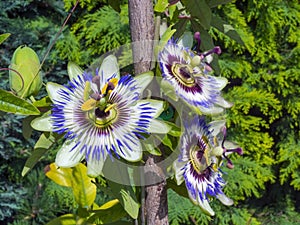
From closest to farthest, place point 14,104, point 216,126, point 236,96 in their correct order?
point 14,104, point 216,126, point 236,96

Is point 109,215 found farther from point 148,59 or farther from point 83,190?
point 148,59

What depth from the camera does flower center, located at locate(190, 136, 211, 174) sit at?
1.71 feet

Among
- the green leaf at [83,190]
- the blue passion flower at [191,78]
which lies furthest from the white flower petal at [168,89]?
the green leaf at [83,190]

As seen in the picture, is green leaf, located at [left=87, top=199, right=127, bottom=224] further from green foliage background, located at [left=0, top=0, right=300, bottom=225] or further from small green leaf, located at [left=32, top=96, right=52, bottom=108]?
green foliage background, located at [left=0, top=0, right=300, bottom=225]

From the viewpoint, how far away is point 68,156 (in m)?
0.47

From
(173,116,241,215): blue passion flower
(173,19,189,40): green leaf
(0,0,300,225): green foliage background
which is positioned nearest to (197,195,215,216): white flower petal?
(173,116,241,215): blue passion flower

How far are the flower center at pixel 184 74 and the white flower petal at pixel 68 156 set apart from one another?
0.12 m

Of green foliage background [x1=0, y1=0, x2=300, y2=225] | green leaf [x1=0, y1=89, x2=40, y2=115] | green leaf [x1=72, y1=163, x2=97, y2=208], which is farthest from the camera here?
green foliage background [x1=0, y1=0, x2=300, y2=225]

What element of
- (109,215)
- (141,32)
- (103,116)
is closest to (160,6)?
(141,32)

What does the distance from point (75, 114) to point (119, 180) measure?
0.26 feet

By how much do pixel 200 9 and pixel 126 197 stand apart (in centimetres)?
22

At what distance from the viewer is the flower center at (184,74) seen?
0.52 m

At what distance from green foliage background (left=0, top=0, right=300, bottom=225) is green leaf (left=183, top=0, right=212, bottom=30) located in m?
1.00

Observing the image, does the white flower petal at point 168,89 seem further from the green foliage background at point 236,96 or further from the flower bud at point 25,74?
the green foliage background at point 236,96
